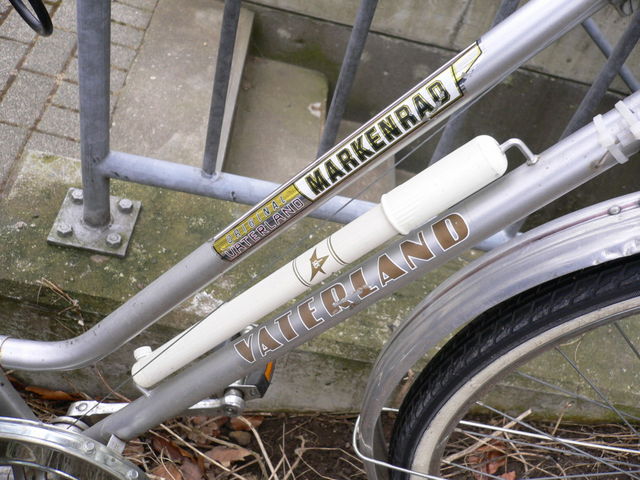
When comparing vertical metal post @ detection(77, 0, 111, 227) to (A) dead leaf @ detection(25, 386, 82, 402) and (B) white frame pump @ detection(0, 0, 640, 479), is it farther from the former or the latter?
(A) dead leaf @ detection(25, 386, 82, 402)

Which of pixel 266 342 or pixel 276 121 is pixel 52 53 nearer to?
pixel 276 121

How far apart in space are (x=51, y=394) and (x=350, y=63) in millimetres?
1082

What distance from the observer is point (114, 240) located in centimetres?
153

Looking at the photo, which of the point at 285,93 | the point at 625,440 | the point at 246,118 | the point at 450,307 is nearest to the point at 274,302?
the point at 450,307

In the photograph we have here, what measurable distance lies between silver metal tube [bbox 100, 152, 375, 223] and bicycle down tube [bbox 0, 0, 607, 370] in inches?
13.4

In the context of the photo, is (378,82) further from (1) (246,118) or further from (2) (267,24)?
(1) (246,118)

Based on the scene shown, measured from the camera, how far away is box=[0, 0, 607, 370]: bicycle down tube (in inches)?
31.1

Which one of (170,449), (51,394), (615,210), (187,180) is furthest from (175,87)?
(615,210)

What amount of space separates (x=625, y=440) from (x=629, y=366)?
0.82ft

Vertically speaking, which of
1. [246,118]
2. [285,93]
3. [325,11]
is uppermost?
[325,11]

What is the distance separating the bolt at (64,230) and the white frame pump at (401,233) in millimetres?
327

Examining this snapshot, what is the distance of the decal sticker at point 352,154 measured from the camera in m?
0.82

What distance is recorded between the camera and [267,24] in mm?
3023

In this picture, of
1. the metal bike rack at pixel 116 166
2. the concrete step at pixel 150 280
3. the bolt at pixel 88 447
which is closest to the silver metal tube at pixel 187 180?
the metal bike rack at pixel 116 166
